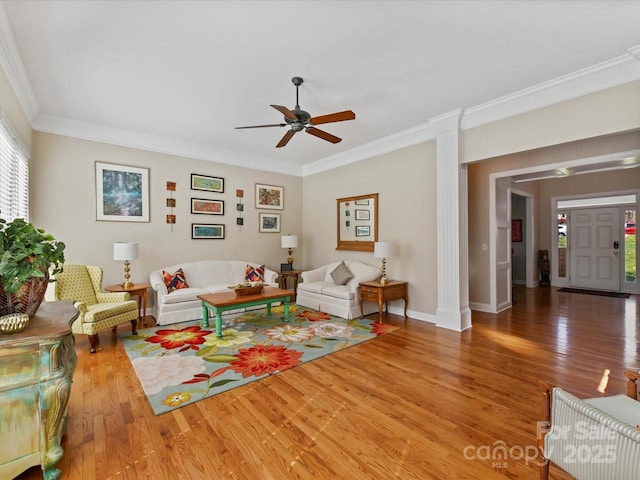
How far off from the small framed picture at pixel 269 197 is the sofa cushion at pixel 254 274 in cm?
137

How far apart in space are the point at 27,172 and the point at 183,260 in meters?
2.36

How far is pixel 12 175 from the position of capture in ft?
10.5

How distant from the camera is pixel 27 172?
391 cm

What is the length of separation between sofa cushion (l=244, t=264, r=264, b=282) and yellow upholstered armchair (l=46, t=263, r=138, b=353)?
1977mm

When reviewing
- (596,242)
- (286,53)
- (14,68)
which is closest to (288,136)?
(286,53)

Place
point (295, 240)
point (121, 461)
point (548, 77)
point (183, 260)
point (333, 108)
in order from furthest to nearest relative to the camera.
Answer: point (295, 240), point (183, 260), point (333, 108), point (548, 77), point (121, 461)

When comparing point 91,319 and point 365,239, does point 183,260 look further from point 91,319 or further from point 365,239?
point 365,239

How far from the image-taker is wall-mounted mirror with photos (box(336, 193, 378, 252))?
216 inches

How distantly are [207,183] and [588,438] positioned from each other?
5.77 m

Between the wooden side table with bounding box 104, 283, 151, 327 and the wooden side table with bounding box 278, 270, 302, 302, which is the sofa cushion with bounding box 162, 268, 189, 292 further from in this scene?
the wooden side table with bounding box 278, 270, 302, 302

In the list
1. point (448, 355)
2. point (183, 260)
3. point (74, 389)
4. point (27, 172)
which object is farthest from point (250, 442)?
point (27, 172)

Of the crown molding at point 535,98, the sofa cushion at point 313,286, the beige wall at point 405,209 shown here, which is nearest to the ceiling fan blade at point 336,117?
the crown molding at point 535,98

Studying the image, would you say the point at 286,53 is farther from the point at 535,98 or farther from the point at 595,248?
the point at 595,248

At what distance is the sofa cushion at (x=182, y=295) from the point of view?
14.6ft
